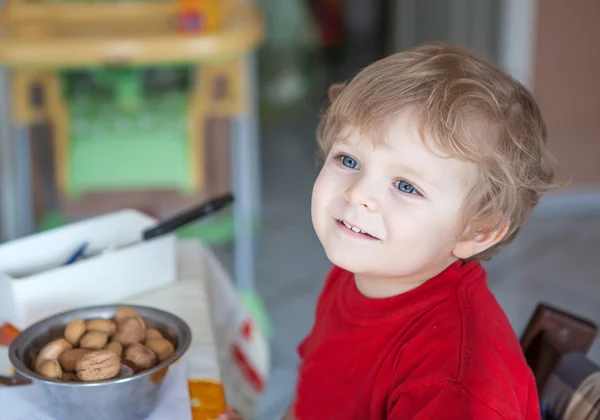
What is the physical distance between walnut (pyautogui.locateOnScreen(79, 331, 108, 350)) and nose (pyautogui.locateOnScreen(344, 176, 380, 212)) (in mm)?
284

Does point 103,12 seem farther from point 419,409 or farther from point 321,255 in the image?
point 419,409

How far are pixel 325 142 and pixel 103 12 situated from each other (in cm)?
176

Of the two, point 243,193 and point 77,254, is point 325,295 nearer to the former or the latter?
A: point 77,254

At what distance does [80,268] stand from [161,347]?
10.0 inches

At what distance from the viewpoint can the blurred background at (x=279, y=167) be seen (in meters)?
2.48

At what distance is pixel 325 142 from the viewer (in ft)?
3.27

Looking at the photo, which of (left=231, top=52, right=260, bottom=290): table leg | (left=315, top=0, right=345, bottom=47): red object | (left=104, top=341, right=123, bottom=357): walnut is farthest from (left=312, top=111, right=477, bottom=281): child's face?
(left=315, top=0, right=345, bottom=47): red object

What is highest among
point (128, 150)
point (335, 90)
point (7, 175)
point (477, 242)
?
point (335, 90)

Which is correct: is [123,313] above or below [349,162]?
below

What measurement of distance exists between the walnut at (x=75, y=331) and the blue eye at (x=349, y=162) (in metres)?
0.32

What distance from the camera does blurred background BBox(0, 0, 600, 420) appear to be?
2.48 m

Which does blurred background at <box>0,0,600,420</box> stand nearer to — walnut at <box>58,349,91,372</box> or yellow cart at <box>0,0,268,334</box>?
yellow cart at <box>0,0,268,334</box>

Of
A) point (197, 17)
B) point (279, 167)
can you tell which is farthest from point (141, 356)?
point (279, 167)

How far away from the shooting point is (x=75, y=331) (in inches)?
32.9
